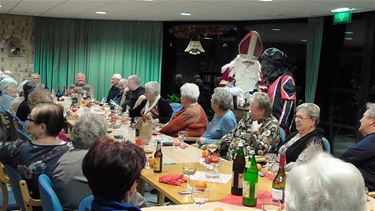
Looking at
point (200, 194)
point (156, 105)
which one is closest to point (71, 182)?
point (200, 194)

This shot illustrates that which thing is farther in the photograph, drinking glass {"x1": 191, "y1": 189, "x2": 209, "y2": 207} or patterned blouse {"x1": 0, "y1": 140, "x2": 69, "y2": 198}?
patterned blouse {"x1": 0, "y1": 140, "x2": 69, "y2": 198}

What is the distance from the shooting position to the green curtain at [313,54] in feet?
23.3

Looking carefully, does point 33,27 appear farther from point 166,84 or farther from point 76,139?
point 76,139

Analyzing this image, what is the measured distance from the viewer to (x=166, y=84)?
1014cm

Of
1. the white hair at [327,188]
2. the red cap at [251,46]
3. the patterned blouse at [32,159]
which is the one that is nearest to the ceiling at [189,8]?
the red cap at [251,46]

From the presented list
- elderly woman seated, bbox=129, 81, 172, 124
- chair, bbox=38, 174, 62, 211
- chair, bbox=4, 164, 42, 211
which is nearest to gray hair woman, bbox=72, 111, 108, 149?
chair, bbox=4, 164, 42, 211

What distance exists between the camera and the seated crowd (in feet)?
4.51

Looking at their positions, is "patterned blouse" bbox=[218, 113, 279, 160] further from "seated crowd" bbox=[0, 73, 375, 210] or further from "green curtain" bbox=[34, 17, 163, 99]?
"green curtain" bbox=[34, 17, 163, 99]

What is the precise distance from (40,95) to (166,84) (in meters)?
5.45

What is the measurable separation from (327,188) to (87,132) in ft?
5.72

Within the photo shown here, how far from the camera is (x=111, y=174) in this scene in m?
1.74

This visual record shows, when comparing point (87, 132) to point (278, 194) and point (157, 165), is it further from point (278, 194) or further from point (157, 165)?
point (278, 194)

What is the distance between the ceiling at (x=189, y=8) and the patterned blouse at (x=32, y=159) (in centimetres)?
385

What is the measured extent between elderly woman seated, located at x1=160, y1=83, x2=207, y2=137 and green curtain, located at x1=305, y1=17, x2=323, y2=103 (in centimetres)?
259
